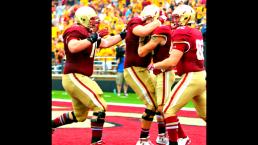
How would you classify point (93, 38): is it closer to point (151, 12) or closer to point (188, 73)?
point (151, 12)

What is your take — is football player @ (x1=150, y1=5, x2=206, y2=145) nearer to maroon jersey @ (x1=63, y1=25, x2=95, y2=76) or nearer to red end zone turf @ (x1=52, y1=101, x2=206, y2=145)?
Answer: maroon jersey @ (x1=63, y1=25, x2=95, y2=76)

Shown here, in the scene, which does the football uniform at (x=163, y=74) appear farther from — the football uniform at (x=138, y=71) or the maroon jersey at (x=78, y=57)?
the maroon jersey at (x=78, y=57)

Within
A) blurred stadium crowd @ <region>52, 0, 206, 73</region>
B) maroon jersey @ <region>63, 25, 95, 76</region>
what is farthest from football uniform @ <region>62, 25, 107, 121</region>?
blurred stadium crowd @ <region>52, 0, 206, 73</region>

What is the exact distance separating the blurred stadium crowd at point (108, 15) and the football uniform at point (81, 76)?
12.3 metres

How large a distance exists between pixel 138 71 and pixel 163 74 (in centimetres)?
33

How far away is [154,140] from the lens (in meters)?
7.32

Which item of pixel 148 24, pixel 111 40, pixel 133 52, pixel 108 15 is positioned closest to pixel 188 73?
pixel 148 24

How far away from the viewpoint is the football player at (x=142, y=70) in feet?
21.5

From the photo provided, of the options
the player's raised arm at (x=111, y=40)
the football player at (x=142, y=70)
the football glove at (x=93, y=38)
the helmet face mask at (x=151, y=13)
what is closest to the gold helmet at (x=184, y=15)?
the football player at (x=142, y=70)

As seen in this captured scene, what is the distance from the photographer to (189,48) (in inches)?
225

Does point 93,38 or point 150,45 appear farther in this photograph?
point 150,45

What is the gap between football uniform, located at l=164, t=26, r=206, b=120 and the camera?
5605 millimetres
